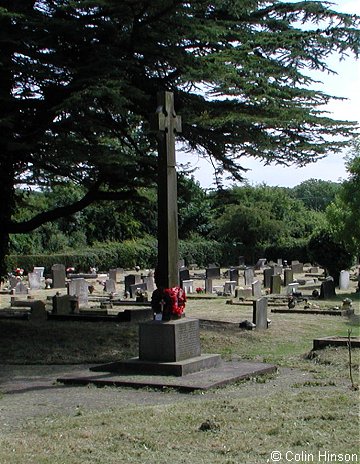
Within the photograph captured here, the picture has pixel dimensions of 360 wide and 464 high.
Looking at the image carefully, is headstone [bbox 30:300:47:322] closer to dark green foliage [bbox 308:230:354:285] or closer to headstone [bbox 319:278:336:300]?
headstone [bbox 319:278:336:300]

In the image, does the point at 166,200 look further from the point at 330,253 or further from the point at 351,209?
the point at 330,253

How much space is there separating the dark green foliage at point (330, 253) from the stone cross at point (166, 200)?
24.5 meters

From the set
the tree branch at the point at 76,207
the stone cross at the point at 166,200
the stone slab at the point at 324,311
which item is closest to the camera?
the stone cross at the point at 166,200

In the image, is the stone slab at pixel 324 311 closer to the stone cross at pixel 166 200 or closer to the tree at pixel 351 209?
the tree at pixel 351 209

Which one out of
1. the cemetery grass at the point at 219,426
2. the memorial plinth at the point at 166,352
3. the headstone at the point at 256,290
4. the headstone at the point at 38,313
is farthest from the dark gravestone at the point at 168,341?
the headstone at the point at 256,290

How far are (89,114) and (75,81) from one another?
729mm

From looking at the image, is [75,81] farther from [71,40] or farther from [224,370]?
[224,370]

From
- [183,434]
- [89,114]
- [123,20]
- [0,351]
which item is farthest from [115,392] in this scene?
[123,20]

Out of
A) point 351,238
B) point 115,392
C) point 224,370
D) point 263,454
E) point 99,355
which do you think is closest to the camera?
point 263,454

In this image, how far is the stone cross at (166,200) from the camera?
12.2 metres

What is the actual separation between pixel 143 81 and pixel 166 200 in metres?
5.11

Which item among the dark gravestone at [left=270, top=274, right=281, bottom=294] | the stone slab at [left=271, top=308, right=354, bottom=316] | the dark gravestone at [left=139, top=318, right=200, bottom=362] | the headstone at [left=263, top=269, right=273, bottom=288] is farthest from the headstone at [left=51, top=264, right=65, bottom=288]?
the dark gravestone at [left=139, top=318, right=200, bottom=362]

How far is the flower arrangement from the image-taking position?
Answer: 12.1 m

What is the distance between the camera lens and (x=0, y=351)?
50.3 ft
